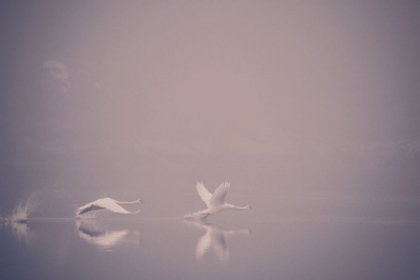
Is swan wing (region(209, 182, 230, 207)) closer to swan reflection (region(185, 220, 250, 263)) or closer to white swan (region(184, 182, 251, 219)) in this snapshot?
white swan (region(184, 182, 251, 219))

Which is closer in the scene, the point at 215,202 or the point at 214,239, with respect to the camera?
the point at 214,239

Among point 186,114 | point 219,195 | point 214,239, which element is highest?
point 186,114

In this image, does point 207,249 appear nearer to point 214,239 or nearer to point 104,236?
point 214,239

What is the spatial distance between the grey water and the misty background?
2.69 m

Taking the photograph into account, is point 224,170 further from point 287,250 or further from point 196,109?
point 196,109

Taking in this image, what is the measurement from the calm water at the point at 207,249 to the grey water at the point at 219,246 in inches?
1.1

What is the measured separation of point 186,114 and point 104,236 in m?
61.2

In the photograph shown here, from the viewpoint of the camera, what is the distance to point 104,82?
3573 inches

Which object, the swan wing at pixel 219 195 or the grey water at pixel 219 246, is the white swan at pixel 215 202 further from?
the grey water at pixel 219 246

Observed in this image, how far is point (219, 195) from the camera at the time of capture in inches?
850

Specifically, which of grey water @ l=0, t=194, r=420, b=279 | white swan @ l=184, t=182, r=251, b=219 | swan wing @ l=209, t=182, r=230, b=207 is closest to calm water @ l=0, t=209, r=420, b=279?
grey water @ l=0, t=194, r=420, b=279

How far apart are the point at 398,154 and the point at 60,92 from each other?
43390 mm

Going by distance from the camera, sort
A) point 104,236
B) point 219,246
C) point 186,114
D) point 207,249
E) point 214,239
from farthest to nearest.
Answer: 1. point 186,114
2. point 214,239
3. point 104,236
4. point 219,246
5. point 207,249

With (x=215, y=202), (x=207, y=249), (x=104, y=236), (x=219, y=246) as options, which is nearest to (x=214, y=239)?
(x=219, y=246)
